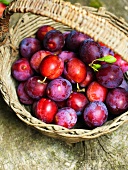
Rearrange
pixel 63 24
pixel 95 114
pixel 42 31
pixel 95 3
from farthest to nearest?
pixel 95 3
pixel 42 31
pixel 95 114
pixel 63 24

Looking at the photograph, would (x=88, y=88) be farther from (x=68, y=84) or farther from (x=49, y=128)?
(x=49, y=128)

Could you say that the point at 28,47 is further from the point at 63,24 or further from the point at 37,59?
the point at 63,24

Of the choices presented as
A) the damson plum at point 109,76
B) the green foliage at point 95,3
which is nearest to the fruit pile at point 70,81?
the damson plum at point 109,76

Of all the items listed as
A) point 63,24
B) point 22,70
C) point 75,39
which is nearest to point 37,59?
point 22,70

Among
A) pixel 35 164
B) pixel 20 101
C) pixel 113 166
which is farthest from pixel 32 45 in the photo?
pixel 113 166

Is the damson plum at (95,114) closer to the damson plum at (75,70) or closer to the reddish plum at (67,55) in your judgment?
the damson plum at (75,70)

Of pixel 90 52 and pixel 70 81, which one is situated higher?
pixel 90 52
